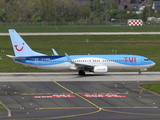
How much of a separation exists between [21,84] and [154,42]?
189 ft

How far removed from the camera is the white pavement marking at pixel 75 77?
5691cm

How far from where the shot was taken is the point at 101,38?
110 meters

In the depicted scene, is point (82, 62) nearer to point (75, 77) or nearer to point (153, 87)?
point (75, 77)

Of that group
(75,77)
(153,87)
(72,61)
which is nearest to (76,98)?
(153,87)

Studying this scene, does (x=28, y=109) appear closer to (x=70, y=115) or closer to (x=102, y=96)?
(x=70, y=115)

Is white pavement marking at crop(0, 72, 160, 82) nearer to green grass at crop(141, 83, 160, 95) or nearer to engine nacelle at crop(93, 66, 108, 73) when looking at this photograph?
engine nacelle at crop(93, 66, 108, 73)

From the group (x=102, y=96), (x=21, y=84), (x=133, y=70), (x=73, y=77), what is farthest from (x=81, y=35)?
(x=102, y=96)

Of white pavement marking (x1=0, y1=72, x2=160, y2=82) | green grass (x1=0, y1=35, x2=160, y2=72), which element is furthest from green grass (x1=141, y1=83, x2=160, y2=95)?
green grass (x1=0, y1=35, x2=160, y2=72)

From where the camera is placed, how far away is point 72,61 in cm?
5981

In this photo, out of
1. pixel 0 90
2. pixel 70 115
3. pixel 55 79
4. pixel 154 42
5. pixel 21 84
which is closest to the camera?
pixel 70 115

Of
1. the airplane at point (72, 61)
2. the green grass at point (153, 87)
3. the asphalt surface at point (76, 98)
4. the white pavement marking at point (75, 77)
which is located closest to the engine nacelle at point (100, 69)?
the airplane at point (72, 61)

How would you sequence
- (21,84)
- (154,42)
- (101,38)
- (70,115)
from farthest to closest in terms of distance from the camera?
(101,38), (154,42), (21,84), (70,115)

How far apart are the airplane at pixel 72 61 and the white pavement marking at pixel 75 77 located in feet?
4.20

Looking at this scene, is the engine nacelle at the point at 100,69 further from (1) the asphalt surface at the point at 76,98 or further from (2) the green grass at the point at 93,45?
(2) the green grass at the point at 93,45
